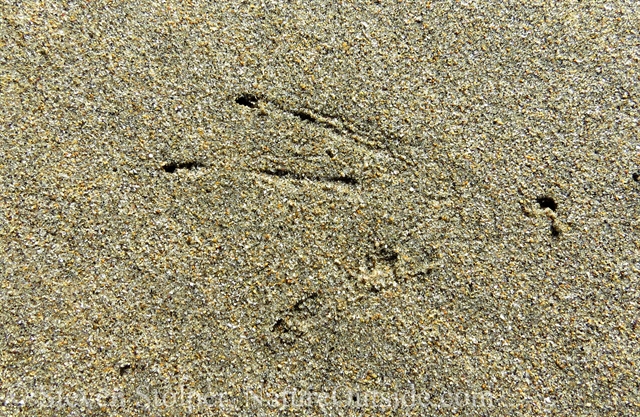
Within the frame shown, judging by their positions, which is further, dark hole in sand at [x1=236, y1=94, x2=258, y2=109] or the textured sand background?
dark hole in sand at [x1=236, y1=94, x2=258, y2=109]

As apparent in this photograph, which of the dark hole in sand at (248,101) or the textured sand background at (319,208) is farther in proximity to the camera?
the dark hole in sand at (248,101)

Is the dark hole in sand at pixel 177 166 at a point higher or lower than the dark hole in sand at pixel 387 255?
higher

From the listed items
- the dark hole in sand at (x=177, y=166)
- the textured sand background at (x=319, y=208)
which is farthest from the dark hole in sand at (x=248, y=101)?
the dark hole in sand at (x=177, y=166)

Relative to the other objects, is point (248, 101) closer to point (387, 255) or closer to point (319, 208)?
point (319, 208)

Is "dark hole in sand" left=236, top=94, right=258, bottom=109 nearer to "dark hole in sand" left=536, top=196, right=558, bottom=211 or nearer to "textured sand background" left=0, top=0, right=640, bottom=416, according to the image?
"textured sand background" left=0, top=0, right=640, bottom=416

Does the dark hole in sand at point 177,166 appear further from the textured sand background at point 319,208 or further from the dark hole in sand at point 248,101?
the dark hole in sand at point 248,101

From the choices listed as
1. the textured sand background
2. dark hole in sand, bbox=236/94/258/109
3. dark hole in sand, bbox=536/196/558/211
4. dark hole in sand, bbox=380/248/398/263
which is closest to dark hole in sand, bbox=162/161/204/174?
the textured sand background

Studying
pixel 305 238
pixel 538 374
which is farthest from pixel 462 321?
pixel 305 238

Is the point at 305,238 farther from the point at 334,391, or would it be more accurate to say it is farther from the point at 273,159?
the point at 334,391

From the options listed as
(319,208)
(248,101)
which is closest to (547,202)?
(319,208)
